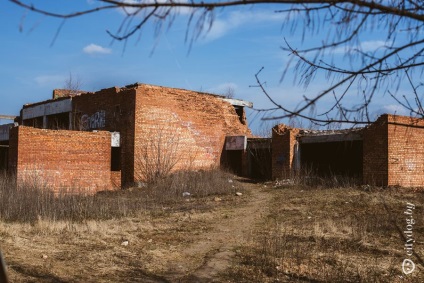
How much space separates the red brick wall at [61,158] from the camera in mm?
17125

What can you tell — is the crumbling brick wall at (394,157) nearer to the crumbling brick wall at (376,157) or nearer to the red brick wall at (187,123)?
the crumbling brick wall at (376,157)

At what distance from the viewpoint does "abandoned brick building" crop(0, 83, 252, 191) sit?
17719mm

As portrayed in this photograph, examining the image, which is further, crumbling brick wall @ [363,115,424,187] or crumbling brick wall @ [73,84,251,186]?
crumbling brick wall @ [73,84,251,186]

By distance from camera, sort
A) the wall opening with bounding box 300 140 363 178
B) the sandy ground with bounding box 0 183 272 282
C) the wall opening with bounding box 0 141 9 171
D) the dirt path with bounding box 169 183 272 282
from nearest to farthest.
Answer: the sandy ground with bounding box 0 183 272 282 → the dirt path with bounding box 169 183 272 282 → the wall opening with bounding box 300 140 363 178 → the wall opening with bounding box 0 141 9 171

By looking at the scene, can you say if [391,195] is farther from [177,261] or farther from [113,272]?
[113,272]

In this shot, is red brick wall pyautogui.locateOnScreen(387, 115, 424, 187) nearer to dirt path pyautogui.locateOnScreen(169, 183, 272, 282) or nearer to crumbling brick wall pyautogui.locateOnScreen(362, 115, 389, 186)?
crumbling brick wall pyautogui.locateOnScreen(362, 115, 389, 186)

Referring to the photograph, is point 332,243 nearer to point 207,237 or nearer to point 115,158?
point 207,237

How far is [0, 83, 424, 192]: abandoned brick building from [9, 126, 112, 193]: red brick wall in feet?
0.13

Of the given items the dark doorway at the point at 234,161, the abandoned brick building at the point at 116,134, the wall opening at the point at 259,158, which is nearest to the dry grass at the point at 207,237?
the abandoned brick building at the point at 116,134

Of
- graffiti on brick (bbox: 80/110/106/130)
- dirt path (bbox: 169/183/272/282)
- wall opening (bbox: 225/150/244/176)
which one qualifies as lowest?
dirt path (bbox: 169/183/272/282)

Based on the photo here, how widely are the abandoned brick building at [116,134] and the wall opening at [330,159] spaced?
17.0ft

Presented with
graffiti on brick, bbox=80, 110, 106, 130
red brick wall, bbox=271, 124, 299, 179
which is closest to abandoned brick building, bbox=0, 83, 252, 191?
graffiti on brick, bbox=80, 110, 106, 130

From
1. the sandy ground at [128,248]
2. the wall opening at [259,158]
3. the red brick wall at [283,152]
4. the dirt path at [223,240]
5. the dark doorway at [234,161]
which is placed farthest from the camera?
the dark doorway at [234,161]

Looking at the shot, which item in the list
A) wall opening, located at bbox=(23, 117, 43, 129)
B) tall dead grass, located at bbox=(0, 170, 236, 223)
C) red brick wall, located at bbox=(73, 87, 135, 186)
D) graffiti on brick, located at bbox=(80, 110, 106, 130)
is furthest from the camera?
wall opening, located at bbox=(23, 117, 43, 129)
